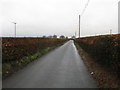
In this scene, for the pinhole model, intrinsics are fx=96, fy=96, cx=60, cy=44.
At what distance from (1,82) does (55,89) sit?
2288mm

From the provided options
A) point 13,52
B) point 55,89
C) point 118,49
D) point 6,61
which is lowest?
point 55,89

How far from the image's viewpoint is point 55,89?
340 centimetres

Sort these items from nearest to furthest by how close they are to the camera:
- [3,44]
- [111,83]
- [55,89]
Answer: [55,89] → [111,83] → [3,44]

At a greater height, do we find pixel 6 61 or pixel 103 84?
pixel 6 61

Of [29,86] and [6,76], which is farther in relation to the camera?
[6,76]

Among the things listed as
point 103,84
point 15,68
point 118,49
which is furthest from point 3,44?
point 118,49

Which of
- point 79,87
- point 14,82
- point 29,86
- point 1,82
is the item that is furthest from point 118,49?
point 1,82

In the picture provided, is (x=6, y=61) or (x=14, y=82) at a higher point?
(x=6, y=61)

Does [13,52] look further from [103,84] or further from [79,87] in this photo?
[103,84]

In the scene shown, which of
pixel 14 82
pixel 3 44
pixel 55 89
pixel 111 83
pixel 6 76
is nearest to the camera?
pixel 55 89

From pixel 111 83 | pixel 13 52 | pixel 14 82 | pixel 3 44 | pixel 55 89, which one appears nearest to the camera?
pixel 55 89

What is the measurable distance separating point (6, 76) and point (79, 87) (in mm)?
3374

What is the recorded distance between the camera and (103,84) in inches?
141

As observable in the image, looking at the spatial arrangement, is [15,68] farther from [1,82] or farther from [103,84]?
[103,84]
